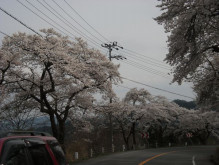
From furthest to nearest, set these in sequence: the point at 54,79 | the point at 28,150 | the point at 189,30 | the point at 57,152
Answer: the point at 54,79 < the point at 189,30 < the point at 57,152 < the point at 28,150

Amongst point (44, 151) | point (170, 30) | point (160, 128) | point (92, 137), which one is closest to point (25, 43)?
point (170, 30)

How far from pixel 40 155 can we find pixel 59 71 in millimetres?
19286

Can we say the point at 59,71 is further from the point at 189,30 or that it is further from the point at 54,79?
the point at 189,30

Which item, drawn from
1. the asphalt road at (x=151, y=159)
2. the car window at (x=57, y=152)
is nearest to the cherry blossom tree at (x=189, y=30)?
the asphalt road at (x=151, y=159)

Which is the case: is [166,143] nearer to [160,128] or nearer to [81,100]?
[160,128]

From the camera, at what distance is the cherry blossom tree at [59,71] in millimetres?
22375

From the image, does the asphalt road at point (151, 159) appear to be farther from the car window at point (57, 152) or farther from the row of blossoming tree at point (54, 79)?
the car window at point (57, 152)

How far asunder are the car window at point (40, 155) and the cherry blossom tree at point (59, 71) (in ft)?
57.8

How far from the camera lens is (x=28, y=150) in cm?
433

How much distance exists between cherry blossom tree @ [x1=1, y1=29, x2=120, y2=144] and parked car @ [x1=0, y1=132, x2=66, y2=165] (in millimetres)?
17316

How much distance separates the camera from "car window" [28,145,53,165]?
14.4 feet

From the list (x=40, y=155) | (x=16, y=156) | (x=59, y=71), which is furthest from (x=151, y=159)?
(x=16, y=156)

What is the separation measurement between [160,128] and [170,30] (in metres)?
43.3

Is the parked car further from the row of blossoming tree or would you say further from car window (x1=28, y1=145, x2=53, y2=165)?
the row of blossoming tree
